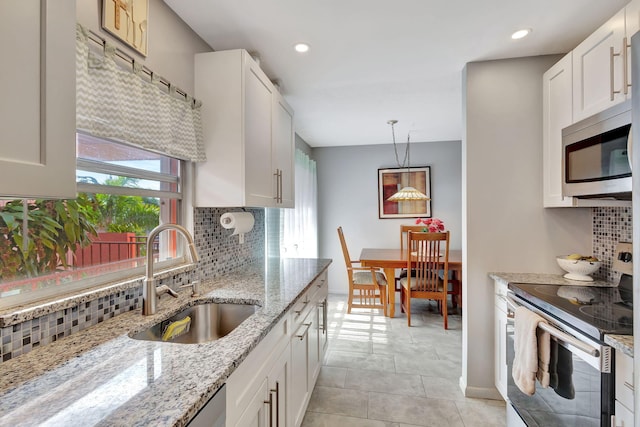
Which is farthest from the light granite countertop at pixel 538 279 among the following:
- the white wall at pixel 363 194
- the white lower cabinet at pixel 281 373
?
the white wall at pixel 363 194

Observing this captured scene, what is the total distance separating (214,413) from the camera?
789mm

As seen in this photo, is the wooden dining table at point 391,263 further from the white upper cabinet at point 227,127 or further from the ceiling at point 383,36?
the white upper cabinet at point 227,127

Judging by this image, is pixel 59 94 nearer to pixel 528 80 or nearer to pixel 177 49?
pixel 177 49

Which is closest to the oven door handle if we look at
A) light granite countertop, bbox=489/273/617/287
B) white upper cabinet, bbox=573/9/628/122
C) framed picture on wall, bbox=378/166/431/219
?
light granite countertop, bbox=489/273/617/287

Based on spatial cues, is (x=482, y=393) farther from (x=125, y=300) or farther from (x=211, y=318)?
(x=125, y=300)

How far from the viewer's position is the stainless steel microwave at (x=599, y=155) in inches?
51.9

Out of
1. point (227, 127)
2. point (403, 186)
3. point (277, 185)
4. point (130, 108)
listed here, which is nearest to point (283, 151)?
point (277, 185)

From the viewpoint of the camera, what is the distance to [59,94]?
688 millimetres

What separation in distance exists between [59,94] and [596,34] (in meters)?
2.25

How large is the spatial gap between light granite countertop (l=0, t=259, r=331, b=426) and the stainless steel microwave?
1.63 metres

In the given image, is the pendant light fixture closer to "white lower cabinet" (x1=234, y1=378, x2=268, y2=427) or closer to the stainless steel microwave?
the stainless steel microwave

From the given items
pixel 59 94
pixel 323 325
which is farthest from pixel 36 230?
pixel 323 325

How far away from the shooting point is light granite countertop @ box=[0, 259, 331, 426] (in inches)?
25.5

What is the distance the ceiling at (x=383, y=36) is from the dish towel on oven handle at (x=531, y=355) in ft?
5.26
